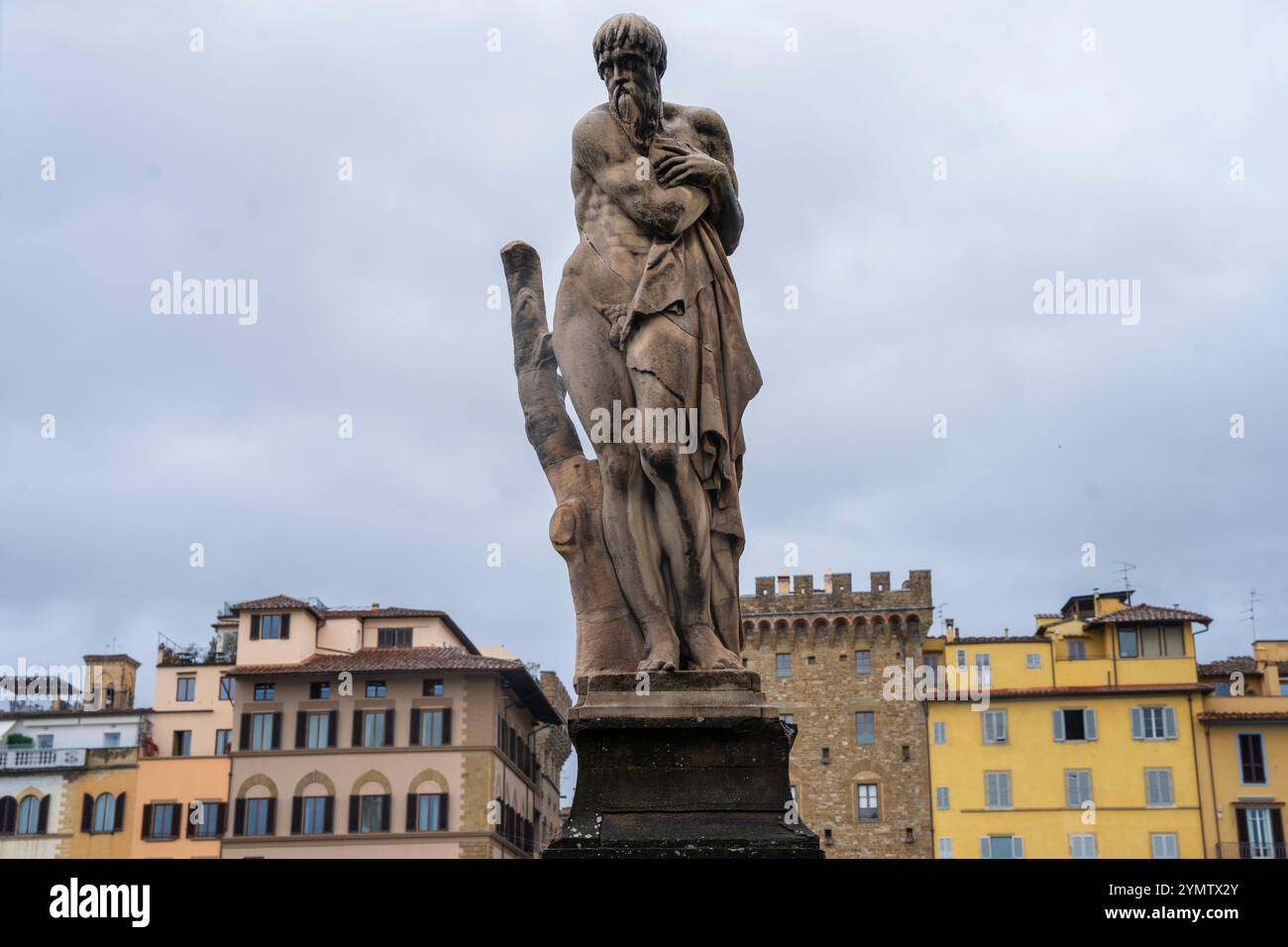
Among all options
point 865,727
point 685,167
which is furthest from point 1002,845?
point 685,167

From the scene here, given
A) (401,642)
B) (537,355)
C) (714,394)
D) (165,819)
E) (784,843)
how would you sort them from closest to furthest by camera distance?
(784,843), (714,394), (537,355), (165,819), (401,642)

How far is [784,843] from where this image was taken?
728cm

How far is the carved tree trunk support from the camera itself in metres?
8.37

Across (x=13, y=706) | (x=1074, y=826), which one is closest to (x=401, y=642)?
(x=13, y=706)

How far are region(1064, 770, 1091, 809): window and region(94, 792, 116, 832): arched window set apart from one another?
44807mm

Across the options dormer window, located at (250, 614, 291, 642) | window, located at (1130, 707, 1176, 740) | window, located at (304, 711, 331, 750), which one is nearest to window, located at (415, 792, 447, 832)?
window, located at (304, 711, 331, 750)

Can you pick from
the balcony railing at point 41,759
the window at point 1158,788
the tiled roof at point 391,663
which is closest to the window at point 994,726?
the window at point 1158,788

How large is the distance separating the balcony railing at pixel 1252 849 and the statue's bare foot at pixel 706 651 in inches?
2538

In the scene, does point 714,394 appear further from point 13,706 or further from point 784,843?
point 13,706

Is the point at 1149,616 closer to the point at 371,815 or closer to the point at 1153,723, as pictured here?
the point at 1153,723
